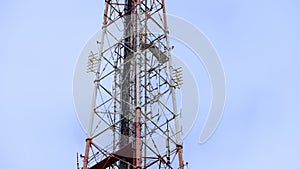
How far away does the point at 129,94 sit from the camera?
4516 centimetres

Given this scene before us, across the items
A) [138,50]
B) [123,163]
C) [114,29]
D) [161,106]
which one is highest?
[114,29]

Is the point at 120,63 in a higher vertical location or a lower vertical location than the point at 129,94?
higher

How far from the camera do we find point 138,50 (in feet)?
144

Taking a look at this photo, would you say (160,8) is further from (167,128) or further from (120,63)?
(167,128)

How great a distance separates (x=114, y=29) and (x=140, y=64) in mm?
6206

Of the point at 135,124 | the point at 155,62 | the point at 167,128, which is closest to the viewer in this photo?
the point at 135,124

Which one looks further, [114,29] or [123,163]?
[114,29]

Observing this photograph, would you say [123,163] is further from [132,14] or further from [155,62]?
[132,14]

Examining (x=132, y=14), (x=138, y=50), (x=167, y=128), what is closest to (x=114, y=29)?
(x=132, y=14)

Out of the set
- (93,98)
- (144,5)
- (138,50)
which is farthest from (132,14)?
(93,98)

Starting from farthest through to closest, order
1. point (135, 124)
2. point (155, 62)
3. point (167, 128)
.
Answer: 1. point (155, 62)
2. point (167, 128)
3. point (135, 124)

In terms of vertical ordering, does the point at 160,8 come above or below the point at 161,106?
above

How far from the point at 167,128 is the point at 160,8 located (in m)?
10.8

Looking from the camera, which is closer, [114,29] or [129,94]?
[129,94]
